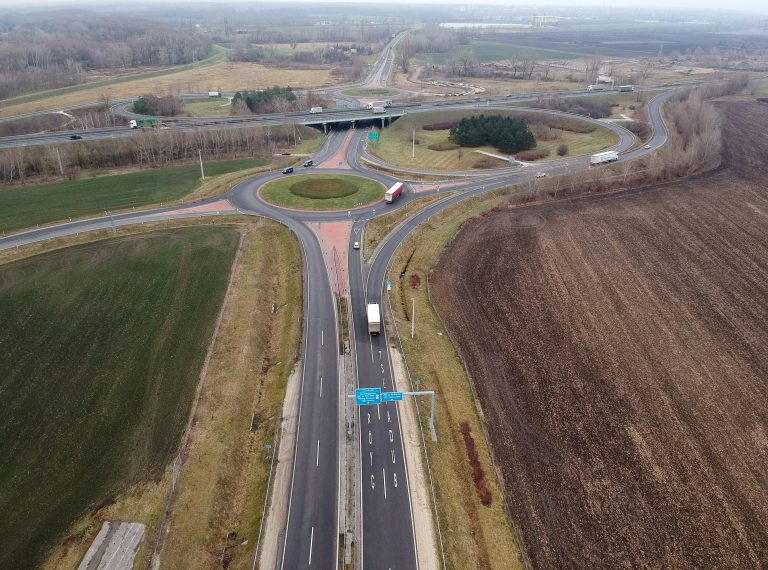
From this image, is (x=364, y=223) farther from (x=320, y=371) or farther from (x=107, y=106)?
(x=107, y=106)

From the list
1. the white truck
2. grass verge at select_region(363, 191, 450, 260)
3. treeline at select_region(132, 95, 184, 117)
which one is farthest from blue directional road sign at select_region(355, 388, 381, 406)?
treeline at select_region(132, 95, 184, 117)

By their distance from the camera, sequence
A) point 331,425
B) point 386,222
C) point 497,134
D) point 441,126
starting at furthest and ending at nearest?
1. point 441,126
2. point 497,134
3. point 386,222
4. point 331,425

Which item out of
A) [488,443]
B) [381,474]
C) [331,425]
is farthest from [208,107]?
[488,443]

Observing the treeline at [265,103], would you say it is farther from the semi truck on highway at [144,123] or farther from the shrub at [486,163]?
the shrub at [486,163]

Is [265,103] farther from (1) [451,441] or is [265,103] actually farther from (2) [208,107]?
(1) [451,441]

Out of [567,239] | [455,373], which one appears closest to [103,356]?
[455,373]

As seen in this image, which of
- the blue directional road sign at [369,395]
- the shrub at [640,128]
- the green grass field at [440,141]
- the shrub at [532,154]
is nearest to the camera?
the blue directional road sign at [369,395]

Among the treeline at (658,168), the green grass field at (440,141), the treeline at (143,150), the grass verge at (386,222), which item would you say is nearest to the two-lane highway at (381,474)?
the grass verge at (386,222)
